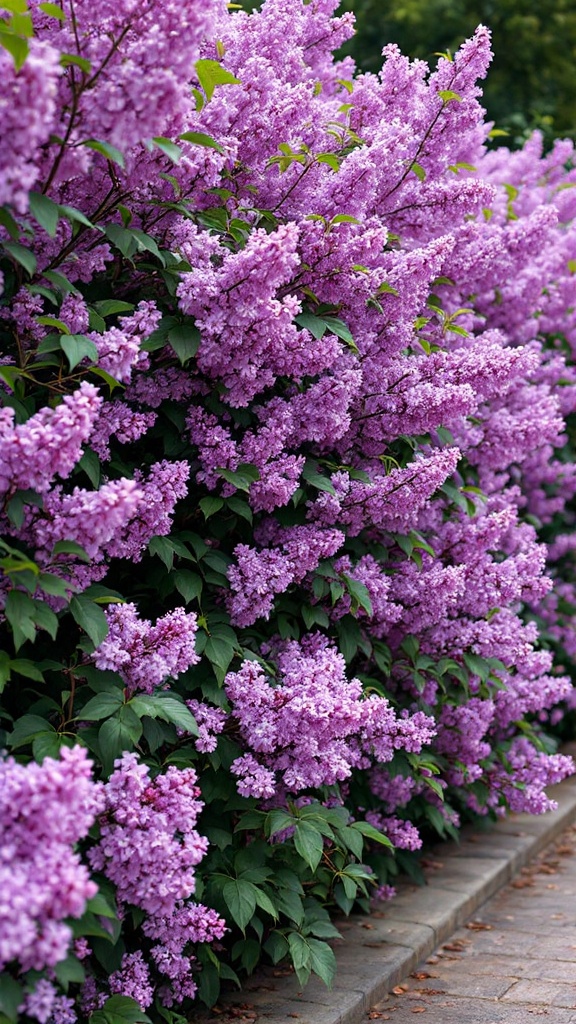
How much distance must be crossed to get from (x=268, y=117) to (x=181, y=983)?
2.72m

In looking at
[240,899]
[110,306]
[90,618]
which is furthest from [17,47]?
[240,899]

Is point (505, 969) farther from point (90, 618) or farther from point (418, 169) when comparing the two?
point (418, 169)

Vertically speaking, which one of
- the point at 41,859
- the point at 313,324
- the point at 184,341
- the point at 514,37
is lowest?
the point at 41,859

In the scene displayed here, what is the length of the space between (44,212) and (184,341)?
29.0 inches

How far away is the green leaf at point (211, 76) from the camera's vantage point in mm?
3543

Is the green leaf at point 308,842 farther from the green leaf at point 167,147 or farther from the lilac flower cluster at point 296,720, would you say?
the green leaf at point 167,147

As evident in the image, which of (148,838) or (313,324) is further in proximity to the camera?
(313,324)

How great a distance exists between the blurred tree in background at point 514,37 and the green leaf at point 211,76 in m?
18.6

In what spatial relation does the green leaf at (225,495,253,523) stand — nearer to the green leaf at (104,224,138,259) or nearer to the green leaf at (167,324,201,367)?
the green leaf at (167,324,201,367)

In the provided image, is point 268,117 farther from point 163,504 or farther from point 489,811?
point 489,811

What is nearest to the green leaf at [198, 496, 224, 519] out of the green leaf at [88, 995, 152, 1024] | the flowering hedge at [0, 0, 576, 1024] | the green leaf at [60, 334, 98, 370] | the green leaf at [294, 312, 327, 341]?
the flowering hedge at [0, 0, 576, 1024]

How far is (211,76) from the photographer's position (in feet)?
11.8

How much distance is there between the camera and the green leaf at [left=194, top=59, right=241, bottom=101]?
3.54 meters

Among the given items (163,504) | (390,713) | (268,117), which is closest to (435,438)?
(390,713)
